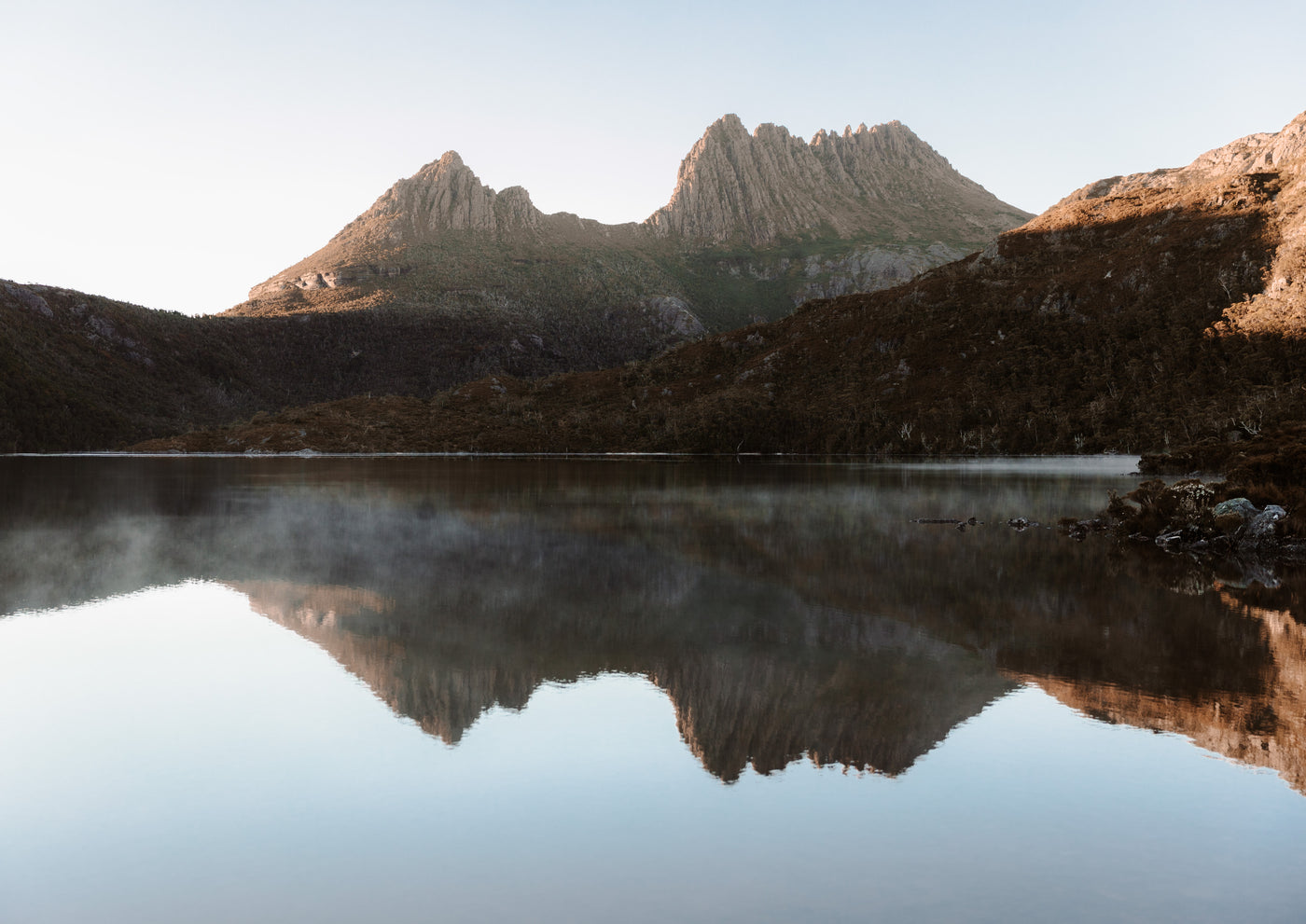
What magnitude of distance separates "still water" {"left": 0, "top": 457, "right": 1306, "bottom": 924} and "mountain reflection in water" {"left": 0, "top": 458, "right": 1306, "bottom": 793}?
0.10 metres

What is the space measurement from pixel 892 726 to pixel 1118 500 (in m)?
25.3

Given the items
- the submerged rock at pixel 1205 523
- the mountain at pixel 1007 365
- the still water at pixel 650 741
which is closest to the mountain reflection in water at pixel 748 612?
the still water at pixel 650 741

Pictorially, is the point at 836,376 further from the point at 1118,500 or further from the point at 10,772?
the point at 10,772

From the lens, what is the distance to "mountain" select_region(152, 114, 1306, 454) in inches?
4439

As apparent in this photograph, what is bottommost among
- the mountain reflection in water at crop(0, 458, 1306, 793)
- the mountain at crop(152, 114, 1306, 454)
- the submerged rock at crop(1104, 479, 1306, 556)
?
the mountain reflection in water at crop(0, 458, 1306, 793)

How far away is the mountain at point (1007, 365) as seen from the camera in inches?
4439

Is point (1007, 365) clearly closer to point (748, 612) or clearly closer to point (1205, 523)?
point (1205, 523)

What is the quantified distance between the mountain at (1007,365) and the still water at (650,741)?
83041 mm

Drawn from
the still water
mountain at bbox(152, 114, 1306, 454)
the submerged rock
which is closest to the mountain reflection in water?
the still water

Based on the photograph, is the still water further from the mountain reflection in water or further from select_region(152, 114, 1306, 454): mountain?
select_region(152, 114, 1306, 454): mountain

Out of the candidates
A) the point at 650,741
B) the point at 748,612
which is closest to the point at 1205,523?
the point at 748,612

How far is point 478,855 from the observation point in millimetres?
7336

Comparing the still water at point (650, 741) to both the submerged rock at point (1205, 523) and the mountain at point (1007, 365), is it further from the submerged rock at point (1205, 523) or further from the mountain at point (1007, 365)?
the mountain at point (1007, 365)

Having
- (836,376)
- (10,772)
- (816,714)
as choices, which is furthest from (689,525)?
(836,376)
